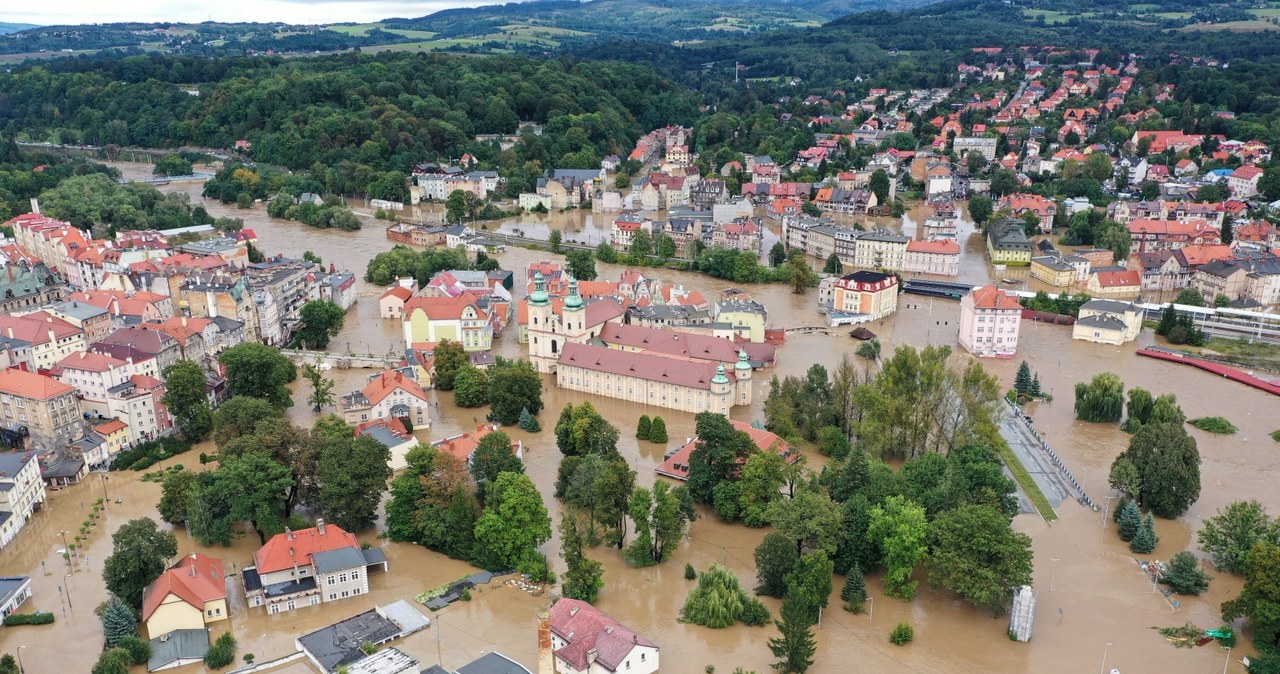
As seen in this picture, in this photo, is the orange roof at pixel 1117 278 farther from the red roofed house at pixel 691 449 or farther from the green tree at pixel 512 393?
the green tree at pixel 512 393

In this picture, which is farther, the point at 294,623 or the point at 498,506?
the point at 498,506

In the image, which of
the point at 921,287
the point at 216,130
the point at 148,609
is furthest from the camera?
A: the point at 216,130

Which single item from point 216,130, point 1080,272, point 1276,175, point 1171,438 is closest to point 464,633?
point 1171,438

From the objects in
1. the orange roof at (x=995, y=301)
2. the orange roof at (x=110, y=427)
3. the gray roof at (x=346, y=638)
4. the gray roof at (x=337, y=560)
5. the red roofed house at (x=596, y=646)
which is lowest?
the gray roof at (x=346, y=638)

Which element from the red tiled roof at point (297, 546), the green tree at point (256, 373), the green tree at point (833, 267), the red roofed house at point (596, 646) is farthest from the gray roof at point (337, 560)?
the green tree at point (833, 267)

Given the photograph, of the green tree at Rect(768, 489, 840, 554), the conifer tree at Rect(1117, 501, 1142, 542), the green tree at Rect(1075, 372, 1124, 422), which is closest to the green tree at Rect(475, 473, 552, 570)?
the green tree at Rect(768, 489, 840, 554)

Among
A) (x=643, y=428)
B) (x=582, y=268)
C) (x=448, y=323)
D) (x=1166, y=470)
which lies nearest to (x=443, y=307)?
(x=448, y=323)

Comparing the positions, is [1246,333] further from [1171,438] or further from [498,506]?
[498,506]

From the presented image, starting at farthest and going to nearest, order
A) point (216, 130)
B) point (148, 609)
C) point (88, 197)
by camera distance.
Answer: point (216, 130)
point (88, 197)
point (148, 609)
